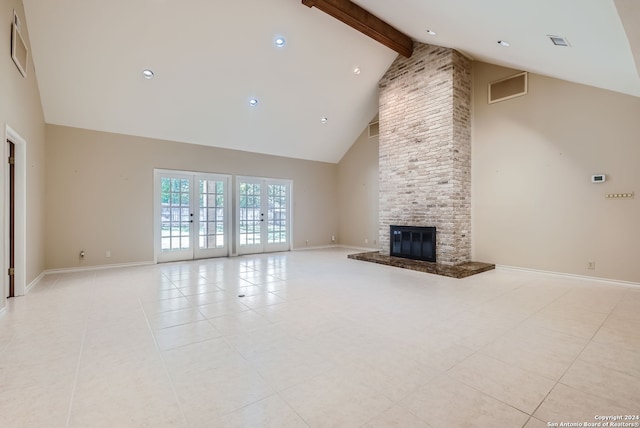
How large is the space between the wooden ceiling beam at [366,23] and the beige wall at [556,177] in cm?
167

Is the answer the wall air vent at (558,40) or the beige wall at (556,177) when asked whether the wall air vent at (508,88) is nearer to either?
the beige wall at (556,177)

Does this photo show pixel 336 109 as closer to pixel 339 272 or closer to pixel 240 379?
pixel 339 272

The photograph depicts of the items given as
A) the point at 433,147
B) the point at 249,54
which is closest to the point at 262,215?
the point at 249,54

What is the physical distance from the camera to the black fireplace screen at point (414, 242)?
6.01 meters

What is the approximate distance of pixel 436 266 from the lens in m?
5.62

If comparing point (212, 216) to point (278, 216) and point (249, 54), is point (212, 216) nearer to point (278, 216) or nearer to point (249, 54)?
point (278, 216)

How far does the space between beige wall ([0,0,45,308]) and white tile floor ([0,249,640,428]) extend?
0.92 meters

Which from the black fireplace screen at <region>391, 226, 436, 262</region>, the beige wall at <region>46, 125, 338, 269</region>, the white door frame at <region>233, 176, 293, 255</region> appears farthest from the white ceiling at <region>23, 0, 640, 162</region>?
the black fireplace screen at <region>391, 226, 436, 262</region>

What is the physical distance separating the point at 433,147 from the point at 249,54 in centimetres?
400

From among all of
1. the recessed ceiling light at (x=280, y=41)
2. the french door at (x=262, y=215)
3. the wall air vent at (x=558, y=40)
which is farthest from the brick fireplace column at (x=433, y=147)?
the french door at (x=262, y=215)

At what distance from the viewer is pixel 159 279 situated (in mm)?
5055

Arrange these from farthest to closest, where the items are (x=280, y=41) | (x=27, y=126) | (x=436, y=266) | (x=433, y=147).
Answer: (x=433, y=147), (x=436, y=266), (x=280, y=41), (x=27, y=126)

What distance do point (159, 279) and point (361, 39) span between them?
5.98m

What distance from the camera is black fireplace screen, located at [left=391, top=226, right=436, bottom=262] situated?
601 centimetres
